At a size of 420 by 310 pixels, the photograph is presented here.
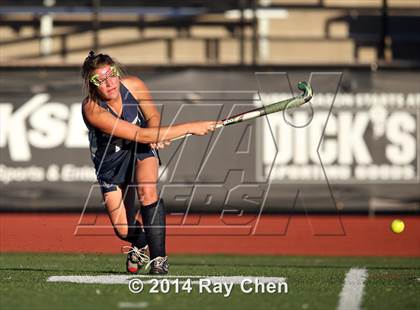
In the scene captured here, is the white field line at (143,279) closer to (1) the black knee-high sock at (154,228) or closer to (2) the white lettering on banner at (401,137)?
(1) the black knee-high sock at (154,228)

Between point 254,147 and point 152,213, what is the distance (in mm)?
5700

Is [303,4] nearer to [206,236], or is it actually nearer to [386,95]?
[386,95]

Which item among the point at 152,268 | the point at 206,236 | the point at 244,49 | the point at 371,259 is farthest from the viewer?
the point at 244,49

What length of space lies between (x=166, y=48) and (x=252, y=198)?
336 cm

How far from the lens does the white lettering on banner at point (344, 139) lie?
15.0m

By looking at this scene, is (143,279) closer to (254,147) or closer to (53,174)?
(254,147)

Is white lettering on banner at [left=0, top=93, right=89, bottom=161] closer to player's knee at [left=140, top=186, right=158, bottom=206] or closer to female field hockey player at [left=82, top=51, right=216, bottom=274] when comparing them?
female field hockey player at [left=82, top=51, right=216, bottom=274]

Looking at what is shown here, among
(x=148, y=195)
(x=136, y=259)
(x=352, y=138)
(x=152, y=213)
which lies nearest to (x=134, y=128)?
(x=148, y=195)

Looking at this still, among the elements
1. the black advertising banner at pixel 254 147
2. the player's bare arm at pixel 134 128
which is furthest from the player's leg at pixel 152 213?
the black advertising banner at pixel 254 147

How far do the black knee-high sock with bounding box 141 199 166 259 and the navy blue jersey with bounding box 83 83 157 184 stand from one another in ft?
1.34

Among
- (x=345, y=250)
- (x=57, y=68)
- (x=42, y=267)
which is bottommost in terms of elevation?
(x=345, y=250)

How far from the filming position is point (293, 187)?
594 inches

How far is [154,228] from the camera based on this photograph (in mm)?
9383

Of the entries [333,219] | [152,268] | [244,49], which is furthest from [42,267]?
[244,49]
